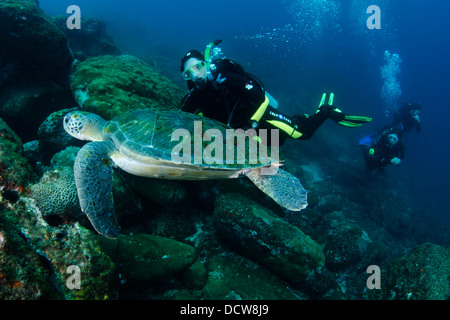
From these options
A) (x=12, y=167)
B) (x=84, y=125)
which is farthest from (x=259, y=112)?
(x=12, y=167)

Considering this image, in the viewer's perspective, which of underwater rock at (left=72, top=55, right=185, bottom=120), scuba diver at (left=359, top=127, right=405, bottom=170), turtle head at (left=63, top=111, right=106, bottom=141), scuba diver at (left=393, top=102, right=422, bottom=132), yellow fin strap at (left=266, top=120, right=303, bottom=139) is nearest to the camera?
turtle head at (left=63, top=111, right=106, bottom=141)

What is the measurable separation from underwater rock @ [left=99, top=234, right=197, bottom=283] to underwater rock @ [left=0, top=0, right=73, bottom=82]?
15.2 ft

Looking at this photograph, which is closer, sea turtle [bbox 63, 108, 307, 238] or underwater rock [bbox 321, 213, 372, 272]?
sea turtle [bbox 63, 108, 307, 238]

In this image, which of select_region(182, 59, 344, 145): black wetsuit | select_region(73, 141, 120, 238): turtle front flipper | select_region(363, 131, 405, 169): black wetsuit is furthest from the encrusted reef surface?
select_region(363, 131, 405, 169): black wetsuit

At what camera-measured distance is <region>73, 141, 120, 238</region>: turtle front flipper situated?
2391 millimetres

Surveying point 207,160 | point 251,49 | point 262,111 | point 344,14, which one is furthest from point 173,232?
point 344,14

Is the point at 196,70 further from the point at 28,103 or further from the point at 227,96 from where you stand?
the point at 28,103

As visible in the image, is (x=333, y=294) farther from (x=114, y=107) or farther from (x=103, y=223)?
(x=114, y=107)

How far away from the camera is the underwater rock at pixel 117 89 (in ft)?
13.8

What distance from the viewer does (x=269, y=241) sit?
10.9ft

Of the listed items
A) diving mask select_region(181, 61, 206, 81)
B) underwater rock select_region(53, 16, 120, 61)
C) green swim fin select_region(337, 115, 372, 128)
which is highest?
underwater rock select_region(53, 16, 120, 61)

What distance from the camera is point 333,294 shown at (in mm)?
A: 3961

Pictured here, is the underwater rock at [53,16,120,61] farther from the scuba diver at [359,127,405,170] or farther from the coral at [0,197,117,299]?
the scuba diver at [359,127,405,170]

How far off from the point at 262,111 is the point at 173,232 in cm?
302
